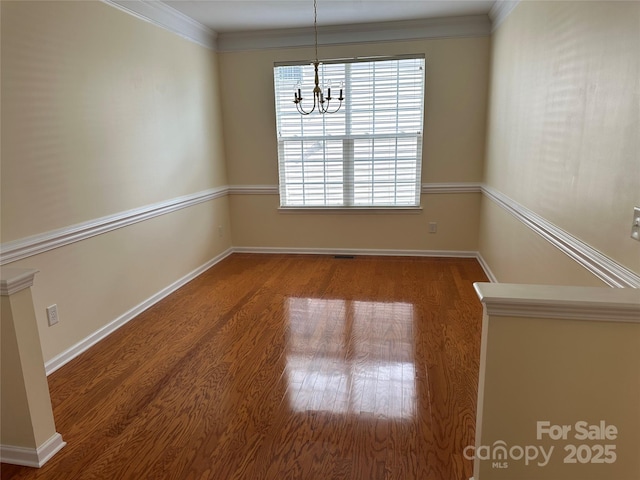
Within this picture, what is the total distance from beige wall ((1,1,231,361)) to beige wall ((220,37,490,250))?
0.70 m

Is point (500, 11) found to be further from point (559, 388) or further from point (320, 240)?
point (559, 388)

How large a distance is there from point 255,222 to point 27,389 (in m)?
3.59

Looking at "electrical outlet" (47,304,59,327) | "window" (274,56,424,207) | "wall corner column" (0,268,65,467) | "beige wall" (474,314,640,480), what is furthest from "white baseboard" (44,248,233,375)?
"beige wall" (474,314,640,480)

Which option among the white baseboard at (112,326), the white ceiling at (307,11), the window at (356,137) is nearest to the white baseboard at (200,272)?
the white baseboard at (112,326)

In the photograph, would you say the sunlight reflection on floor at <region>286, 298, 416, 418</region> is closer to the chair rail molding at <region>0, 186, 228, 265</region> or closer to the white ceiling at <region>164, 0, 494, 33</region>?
the chair rail molding at <region>0, 186, 228, 265</region>

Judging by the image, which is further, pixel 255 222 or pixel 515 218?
pixel 255 222

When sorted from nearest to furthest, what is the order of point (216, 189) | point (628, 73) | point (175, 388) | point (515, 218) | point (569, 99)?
point (628, 73), point (569, 99), point (175, 388), point (515, 218), point (216, 189)

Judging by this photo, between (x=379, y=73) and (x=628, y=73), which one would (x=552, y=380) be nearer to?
(x=628, y=73)

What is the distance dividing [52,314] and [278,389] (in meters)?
1.49

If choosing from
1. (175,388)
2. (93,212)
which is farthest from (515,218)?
(93,212)

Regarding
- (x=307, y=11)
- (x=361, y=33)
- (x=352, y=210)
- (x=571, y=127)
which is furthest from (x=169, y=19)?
(x=571, y=127)

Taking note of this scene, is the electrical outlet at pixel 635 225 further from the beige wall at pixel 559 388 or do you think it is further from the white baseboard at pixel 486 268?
the white baseboard at pixel 486 268

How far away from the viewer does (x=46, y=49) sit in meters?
2.50

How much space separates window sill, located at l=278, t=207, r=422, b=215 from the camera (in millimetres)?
4848
